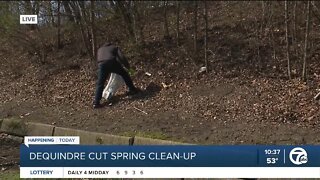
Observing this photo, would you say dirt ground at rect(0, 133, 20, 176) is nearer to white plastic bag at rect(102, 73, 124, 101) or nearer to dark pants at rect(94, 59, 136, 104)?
dark pants at rect(94, 59, 136, 104)

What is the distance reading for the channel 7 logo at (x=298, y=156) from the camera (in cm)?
539

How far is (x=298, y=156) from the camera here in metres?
5.43

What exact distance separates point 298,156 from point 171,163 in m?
1.53

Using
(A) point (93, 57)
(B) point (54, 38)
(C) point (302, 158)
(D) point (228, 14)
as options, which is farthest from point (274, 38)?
(B) point (54, 38)

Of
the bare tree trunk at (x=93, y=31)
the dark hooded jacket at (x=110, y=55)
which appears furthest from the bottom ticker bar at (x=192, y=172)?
the bare tree trunk at (x=93, y=31)

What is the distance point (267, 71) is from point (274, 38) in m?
1.26

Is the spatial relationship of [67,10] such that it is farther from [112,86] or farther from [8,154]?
[8,154]

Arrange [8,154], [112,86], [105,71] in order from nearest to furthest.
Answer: [8,154], [105,71], [112,86]

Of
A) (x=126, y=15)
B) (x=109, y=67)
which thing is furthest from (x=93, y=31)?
(x=109, y=67)

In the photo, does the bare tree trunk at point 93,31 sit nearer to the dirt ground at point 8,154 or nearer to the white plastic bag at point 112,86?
the white plastic bag at point 112,86

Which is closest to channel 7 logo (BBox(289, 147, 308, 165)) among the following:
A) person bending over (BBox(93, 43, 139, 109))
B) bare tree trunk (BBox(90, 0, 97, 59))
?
person bending over (BBox(93, 43, 139, 109))

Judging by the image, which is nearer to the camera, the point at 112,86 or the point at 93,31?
the point at 112,86

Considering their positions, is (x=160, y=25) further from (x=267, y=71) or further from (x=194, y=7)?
(x=267, y=71)

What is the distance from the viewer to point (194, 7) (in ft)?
38.1
